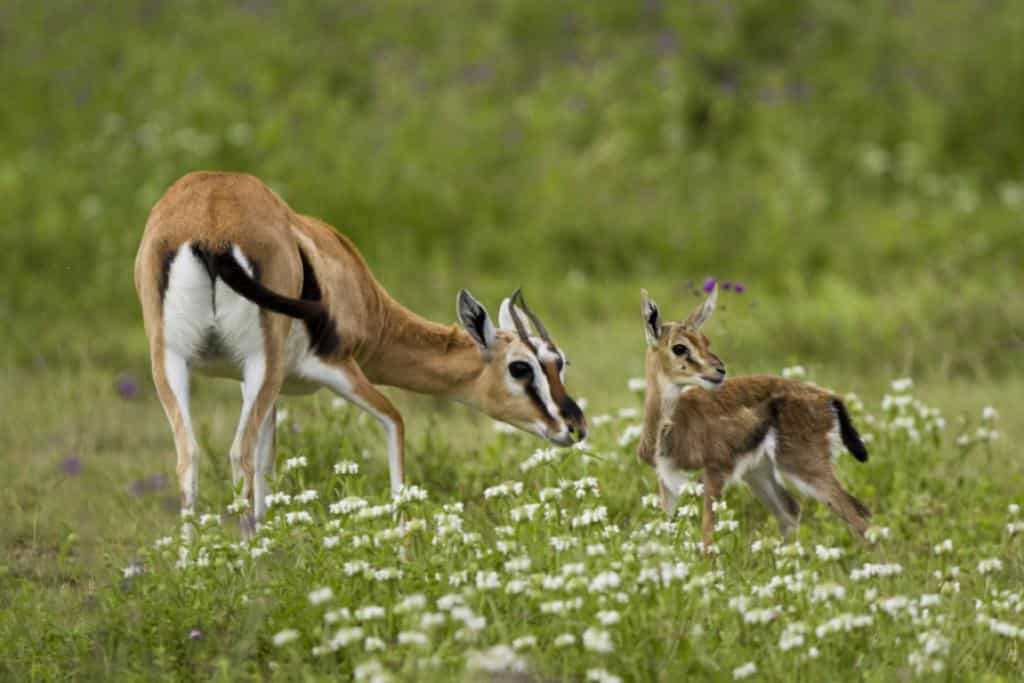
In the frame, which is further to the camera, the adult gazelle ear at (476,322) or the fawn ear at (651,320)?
the adult gazelle ear at (476,322)

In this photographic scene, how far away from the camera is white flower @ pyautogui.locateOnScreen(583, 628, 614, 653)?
175 inches

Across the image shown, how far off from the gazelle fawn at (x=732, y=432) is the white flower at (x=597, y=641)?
2153 mm

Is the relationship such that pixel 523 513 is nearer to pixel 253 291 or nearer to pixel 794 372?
pixel 253 291

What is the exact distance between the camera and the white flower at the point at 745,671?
4.59 m

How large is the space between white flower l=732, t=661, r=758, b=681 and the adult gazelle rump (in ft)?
6.68

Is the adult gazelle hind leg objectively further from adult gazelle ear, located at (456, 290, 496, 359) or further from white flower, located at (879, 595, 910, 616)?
white flower, located at (879, 595, 910, 616)

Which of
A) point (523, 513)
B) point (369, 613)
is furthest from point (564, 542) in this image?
point (369, 613)

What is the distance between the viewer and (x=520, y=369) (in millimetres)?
7086

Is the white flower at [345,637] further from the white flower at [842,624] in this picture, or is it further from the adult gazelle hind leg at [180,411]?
the adult gazelle hind leg at [180,411]

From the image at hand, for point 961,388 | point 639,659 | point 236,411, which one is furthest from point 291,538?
point 961,388

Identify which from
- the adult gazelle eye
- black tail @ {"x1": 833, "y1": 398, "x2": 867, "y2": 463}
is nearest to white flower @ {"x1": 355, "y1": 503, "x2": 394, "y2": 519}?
the adult gazelle eye

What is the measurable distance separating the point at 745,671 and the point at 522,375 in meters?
2.68

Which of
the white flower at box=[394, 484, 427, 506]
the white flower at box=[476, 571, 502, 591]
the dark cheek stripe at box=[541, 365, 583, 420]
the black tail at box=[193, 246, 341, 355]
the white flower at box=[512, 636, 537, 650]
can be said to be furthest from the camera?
the dark cheek stripe at box=[541, 365, 583, 420]

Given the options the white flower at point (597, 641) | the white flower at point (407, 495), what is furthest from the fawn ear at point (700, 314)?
the white flower at point (597, 641)
